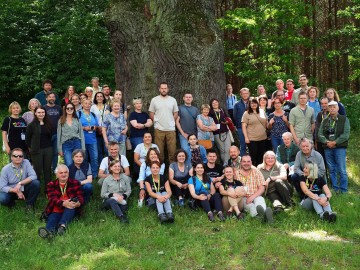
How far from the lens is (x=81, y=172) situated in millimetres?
7734

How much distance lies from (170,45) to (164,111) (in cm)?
153

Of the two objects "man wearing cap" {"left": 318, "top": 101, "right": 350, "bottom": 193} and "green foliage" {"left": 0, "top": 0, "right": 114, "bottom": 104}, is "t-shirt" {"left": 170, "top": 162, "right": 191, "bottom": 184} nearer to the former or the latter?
"man wearing cap" {"left": 318, "top": 101, "right": 350, "bottom": 193}

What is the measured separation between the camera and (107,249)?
627 centimetres

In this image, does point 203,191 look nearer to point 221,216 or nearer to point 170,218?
point 221,216

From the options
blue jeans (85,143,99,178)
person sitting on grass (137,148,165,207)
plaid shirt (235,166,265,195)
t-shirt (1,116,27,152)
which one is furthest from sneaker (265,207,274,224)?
t-shirt (1,116,27,152)

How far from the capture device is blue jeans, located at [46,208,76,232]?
6.92 m

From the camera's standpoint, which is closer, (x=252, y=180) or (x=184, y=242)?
(x=184, y=242)

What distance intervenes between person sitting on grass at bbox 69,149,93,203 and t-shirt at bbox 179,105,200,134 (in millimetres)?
2216

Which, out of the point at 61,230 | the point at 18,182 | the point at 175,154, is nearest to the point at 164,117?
the point at 175,154

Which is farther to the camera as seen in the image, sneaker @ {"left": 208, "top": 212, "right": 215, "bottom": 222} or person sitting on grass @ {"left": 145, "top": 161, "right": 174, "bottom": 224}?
person sitting on grass @ {"left": 145, "top": 161, "right": 174, "bottom": 224}

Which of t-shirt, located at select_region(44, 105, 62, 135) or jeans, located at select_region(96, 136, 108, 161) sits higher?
t-shirt, located at select_region(44, 105, 62, 135)

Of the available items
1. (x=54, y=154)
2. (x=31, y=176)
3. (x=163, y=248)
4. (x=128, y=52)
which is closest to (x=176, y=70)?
(x=128, y=52)

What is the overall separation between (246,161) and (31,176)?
375 cm

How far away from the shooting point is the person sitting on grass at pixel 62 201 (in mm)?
6941
